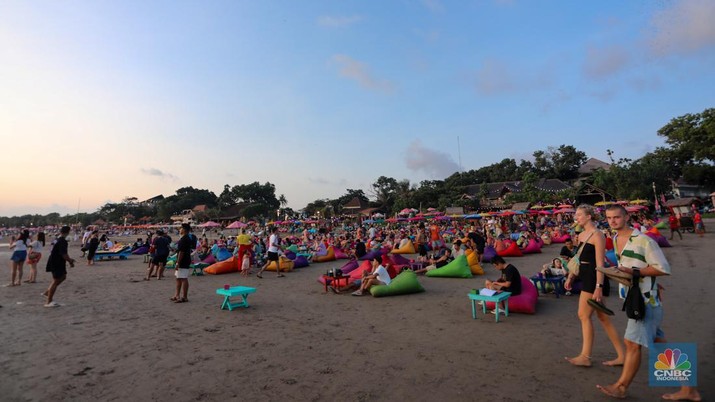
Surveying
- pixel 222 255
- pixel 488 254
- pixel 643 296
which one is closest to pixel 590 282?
pixel 643 296

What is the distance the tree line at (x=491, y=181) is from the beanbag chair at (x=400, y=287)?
1575 inches

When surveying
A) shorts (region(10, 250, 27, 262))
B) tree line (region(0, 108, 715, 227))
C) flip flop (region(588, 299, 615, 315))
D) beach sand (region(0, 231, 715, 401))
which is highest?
tree line (region(0, 108, 715, 227))

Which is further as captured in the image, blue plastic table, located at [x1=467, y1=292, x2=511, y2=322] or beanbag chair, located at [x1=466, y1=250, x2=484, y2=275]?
beanbag chair, located at [x1=466, y1=250, x2=484, y2=275]

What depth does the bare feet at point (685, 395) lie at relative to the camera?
315 cm

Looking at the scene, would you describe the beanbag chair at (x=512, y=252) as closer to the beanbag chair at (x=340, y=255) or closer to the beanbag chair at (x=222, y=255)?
the beanbag chair at (x=340, y=255)

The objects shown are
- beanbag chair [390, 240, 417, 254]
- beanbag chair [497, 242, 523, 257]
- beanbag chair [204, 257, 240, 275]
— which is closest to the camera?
beanbag chair [204, 257, 240, 275]

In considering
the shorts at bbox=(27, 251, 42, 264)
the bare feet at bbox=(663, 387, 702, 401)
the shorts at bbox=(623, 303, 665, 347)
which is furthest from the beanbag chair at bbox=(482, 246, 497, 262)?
the shorts at bbox=(27, 251, 42, 264)

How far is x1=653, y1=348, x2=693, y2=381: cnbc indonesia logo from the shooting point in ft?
10.5

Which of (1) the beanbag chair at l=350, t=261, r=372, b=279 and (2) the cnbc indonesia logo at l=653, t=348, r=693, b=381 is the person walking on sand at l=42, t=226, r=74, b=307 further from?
(2) the cnbc indonesia logo at l=653, t=348, r=693, b=381

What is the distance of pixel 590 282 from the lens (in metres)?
3.79

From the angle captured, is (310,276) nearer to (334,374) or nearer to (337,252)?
(337,252)

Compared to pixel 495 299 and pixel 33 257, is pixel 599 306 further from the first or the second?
pixel 33 257

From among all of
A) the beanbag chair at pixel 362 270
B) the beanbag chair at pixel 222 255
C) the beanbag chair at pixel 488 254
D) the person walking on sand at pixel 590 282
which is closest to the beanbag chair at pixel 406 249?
the beanbag chair at pixel 488 254

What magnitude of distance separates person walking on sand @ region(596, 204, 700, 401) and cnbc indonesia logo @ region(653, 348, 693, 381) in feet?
0.34
